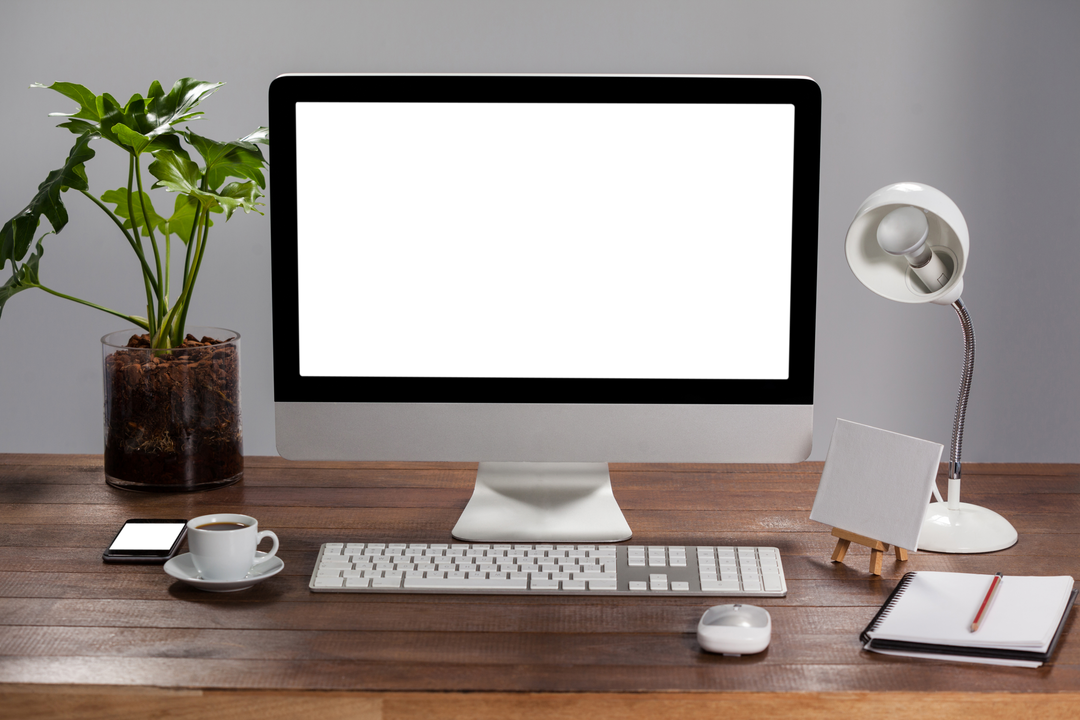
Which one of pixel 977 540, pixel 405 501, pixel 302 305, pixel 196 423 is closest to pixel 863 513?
pixel 977 540

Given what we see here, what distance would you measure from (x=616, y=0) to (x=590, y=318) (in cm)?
115

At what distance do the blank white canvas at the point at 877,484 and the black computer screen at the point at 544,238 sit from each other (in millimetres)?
84

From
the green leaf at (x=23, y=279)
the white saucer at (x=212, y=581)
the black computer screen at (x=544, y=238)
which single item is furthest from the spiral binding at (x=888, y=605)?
the green leaf at (x=23, y=279)

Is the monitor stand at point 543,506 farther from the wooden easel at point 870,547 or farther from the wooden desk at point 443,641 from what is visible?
the wooden easel at point 870,547

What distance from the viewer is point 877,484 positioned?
40.2 inches

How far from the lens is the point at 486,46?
2.00m

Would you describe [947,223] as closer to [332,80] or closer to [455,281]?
[455,281]

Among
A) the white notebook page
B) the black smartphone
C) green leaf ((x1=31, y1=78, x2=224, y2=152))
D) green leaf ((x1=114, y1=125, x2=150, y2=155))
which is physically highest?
green leaf ((x1=31, y1=78, x2=224, y2=152))

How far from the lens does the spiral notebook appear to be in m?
0.80

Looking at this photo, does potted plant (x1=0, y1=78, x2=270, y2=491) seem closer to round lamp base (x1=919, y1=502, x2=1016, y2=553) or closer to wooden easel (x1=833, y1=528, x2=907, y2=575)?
wooden easel (x1=833, y1=528, x2=907, y2=575)

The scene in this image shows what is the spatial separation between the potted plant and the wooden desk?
0.08m

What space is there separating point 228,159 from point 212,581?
63cm

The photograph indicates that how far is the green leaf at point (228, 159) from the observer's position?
126 cm

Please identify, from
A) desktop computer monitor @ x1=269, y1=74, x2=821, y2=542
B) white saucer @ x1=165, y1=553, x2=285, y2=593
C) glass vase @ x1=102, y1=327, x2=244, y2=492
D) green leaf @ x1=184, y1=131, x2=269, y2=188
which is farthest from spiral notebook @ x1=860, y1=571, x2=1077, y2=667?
green leaf @ x1=184, y1=131, x2=269, y2=188
